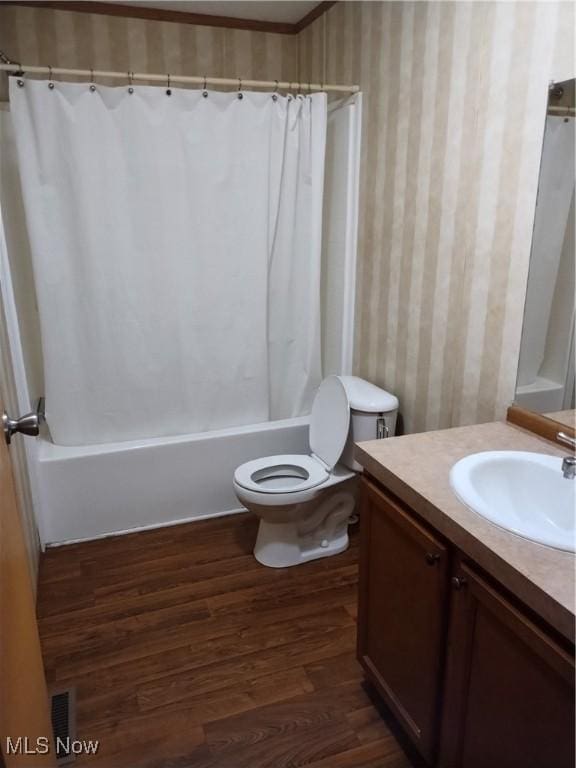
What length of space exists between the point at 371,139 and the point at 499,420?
4.63ft

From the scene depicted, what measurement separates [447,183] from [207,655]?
189cm

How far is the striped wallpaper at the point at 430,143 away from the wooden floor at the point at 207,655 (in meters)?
0.93

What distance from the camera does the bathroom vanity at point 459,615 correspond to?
3.10 feet

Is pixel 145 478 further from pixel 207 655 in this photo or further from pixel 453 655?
pixel 453 655

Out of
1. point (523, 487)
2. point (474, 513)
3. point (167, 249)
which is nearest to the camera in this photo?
point (474, 513)

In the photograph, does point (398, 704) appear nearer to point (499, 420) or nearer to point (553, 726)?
point (553, 726)

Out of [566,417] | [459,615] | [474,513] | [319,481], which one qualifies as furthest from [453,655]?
[319,481]

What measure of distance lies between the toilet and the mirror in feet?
2.44

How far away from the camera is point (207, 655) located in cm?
188

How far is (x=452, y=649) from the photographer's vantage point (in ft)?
3.98

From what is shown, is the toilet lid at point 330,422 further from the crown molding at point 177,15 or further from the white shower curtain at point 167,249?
the crown molding at point 177,15

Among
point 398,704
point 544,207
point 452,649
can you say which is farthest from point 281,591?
point 544,207

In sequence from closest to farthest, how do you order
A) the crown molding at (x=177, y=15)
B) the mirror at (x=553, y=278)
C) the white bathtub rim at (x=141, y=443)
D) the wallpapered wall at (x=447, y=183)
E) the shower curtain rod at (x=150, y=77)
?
the mirror at (x=553, y=278) < the wallpapered wall at (x=447, y=183) < the shower curtain rod at (x=150, y=77) < the white bathtub rim at (x=141, y=443) < the crown molding at (x=177, y=15)

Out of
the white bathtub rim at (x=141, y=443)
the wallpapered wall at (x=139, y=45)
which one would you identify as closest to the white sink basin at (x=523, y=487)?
the white bathtub rim at (x=141, y=443)
